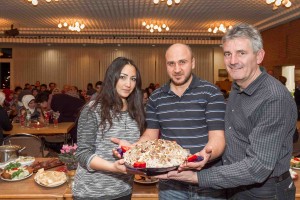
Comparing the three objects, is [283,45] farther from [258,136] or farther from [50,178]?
[258,136]

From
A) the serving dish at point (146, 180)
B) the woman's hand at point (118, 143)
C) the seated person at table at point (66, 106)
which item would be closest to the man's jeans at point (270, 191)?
the woman's hand at point (118, 143)

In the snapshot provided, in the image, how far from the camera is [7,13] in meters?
10.8

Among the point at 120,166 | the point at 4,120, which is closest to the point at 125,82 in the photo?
the point at 120,166

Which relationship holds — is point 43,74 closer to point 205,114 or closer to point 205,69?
point 205,69

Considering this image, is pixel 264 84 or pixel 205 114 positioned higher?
pixel 264 84

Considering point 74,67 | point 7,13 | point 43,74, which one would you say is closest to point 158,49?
point 74,67

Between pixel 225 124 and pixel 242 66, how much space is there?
1.26 feet

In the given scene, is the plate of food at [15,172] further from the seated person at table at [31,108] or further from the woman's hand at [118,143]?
the seated person at table at [31,108]

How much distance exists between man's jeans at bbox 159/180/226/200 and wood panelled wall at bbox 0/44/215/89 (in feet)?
47.5

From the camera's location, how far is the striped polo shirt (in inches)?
85.4

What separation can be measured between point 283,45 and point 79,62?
29.5ft

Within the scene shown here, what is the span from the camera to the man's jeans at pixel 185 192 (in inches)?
86.3

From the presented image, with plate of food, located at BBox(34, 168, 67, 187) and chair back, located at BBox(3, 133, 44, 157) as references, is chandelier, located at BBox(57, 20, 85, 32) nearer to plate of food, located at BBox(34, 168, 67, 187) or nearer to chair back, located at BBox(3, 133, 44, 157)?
chair back, located at BBox(3, 133, 44, 157)

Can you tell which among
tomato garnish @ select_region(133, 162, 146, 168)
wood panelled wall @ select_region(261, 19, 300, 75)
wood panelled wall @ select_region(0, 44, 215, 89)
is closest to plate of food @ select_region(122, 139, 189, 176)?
tomato garnish @ select_region(133, 162, 146, 168)
